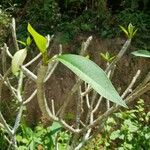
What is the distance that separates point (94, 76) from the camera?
693mm

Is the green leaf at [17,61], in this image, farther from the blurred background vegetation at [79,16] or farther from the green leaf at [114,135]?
the blurred background vegetation at [79,16]

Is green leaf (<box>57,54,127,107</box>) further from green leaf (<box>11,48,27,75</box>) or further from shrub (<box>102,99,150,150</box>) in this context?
shrub (<box>102,99,150,150</box>)

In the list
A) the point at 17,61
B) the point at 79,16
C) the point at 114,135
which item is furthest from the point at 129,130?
the point at 17,61

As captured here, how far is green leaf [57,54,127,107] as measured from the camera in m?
0.66

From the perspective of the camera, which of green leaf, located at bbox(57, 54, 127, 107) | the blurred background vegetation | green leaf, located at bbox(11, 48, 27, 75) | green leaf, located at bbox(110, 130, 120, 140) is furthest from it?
the blurred background vegetation

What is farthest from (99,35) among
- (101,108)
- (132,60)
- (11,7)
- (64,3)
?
(11,7)

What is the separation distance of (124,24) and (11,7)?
2.07 m

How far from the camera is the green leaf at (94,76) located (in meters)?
0.66

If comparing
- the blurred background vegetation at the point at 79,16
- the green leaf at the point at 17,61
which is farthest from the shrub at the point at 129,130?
the green leaf at the point at 17,61

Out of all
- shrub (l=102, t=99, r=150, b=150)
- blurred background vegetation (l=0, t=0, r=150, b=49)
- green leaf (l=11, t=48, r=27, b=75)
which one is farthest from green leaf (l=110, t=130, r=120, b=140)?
green leaf (l=11, t=48, r=27, b=75)

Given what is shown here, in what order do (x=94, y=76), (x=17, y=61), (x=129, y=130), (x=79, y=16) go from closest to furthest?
(x=94, y=76)
(x=17, y=61)
(x=129, y=130)
(x=79, y=16)

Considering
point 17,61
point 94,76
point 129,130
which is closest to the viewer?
point 94,76

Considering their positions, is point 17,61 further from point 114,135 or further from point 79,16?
point 79,16

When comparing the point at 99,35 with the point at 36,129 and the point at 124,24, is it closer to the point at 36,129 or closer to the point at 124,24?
the point at 124,24
